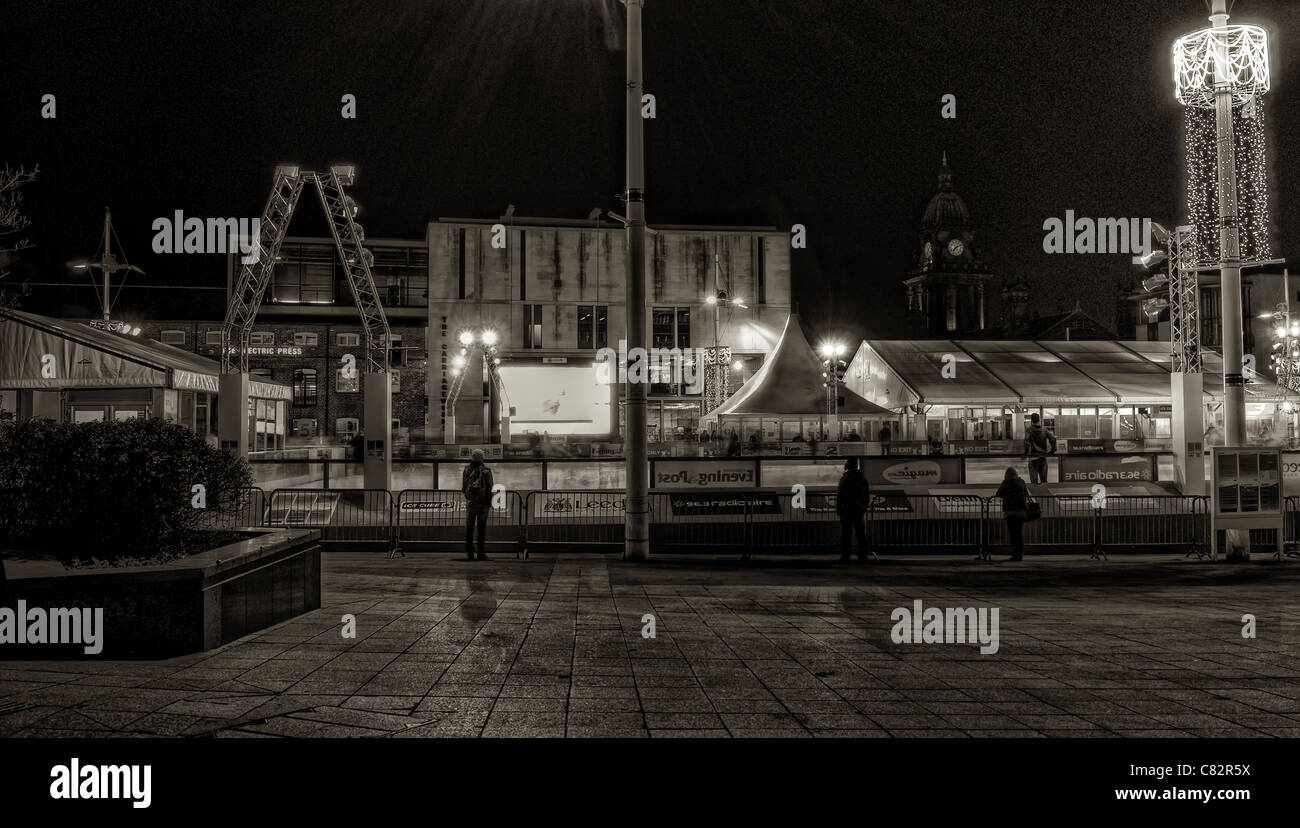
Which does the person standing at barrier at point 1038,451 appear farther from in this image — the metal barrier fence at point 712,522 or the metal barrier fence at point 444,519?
the metal barrier fence at point 444,519

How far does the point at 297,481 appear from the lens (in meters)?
20.3

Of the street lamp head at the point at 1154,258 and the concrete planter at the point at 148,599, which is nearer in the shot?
the concrete planter at the point at 148,599

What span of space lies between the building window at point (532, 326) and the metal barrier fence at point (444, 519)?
40.3 metres

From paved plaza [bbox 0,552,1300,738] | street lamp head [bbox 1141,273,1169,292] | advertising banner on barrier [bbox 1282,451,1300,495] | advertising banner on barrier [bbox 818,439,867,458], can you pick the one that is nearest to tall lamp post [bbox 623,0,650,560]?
paved plaza [bbox 0,552,1300,738]

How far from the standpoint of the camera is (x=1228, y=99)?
14508 millimetres

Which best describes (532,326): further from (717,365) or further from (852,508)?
(852,508)

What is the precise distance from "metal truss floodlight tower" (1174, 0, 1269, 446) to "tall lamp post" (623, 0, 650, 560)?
9.24 m

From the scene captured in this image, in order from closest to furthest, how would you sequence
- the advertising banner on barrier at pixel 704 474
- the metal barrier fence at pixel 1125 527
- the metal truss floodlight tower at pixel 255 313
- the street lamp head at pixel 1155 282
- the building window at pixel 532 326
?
the metal barrier fence at pixel 1125 527 → the advertising banner on barrier at pixel 704 474 → the metal truss floodlight tower at pixel 255 313 → the street lamp head at pixel 1155 282 → the building window at pixel 532 326

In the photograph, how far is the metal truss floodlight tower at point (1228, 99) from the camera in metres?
14.3

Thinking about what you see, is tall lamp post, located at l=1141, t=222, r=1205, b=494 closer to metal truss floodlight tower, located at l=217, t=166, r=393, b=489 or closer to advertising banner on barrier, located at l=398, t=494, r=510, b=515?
advertising banner on barrier, located at l=398, t=494, r=510, b=515

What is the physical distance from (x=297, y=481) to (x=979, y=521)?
14853 mm

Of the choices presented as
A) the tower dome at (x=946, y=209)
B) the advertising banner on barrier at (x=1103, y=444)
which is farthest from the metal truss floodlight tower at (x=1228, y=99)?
the tower dome at (x=946, y=209)

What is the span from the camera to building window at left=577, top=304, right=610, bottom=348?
5766 cm
